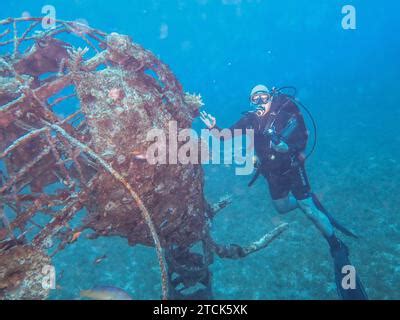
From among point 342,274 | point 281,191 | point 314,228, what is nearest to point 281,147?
point 281,191

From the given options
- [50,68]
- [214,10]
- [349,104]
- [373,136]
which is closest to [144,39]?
[214,10]

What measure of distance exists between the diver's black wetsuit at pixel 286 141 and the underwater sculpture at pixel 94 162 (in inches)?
72.7

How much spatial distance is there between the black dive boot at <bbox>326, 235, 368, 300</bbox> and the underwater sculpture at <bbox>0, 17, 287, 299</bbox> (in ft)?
7.35

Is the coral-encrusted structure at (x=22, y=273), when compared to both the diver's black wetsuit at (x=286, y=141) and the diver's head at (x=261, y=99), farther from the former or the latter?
the diver's head at (x=261, y=99)

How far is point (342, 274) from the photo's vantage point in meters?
6.66

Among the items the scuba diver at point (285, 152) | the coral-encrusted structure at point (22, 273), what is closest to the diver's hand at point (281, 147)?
the scuba diver at point (285, 152)

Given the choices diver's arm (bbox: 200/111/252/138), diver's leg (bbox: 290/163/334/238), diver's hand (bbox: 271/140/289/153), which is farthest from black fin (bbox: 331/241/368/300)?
diver's arm (bbox: 200/111/252/138)

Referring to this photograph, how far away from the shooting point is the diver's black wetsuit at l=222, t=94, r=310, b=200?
692 cm

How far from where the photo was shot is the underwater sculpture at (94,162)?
3.64 metres

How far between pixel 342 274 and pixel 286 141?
315 centimetres

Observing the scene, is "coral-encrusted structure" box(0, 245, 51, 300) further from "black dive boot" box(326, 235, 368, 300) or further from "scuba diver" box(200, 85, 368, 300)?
"black dive boot" box(326, 235, 368, 300)

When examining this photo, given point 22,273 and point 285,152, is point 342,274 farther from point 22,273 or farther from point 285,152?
point 22,273

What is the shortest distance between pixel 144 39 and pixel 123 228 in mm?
118022
